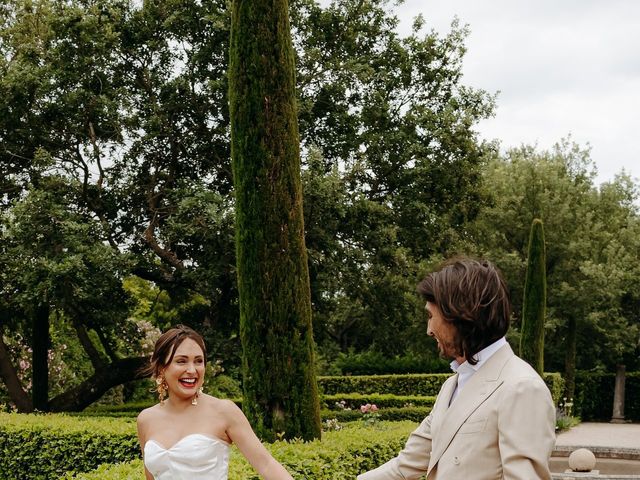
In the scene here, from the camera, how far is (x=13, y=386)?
17.7 m

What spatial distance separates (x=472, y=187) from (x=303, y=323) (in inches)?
459

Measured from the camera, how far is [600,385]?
3077cm

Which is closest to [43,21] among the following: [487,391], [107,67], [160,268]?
[107,67]

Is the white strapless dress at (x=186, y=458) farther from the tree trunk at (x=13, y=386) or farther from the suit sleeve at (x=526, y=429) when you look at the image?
the tree trunk at (x=13, y=386)

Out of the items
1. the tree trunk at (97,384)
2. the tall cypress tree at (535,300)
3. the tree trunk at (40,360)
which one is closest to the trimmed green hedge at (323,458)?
the tree trunk at (97,384)

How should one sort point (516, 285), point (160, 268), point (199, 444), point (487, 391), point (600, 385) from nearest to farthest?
point (487, 391), point (199, 444), point (160, 268), point (516, 285), point (600, 385)

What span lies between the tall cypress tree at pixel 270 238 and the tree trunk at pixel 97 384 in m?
9.57

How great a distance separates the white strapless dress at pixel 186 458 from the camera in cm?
361

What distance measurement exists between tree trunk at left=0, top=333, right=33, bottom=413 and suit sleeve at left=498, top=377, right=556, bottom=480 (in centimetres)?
1703

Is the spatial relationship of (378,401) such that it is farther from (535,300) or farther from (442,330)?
(442,330)

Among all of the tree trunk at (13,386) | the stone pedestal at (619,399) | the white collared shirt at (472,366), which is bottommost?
the stone pedestal at (619,399)

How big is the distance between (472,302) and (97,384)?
52.9ft

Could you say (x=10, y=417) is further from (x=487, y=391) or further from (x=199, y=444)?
(x=487, y=391)

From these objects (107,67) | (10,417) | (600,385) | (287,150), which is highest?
(107,67)
